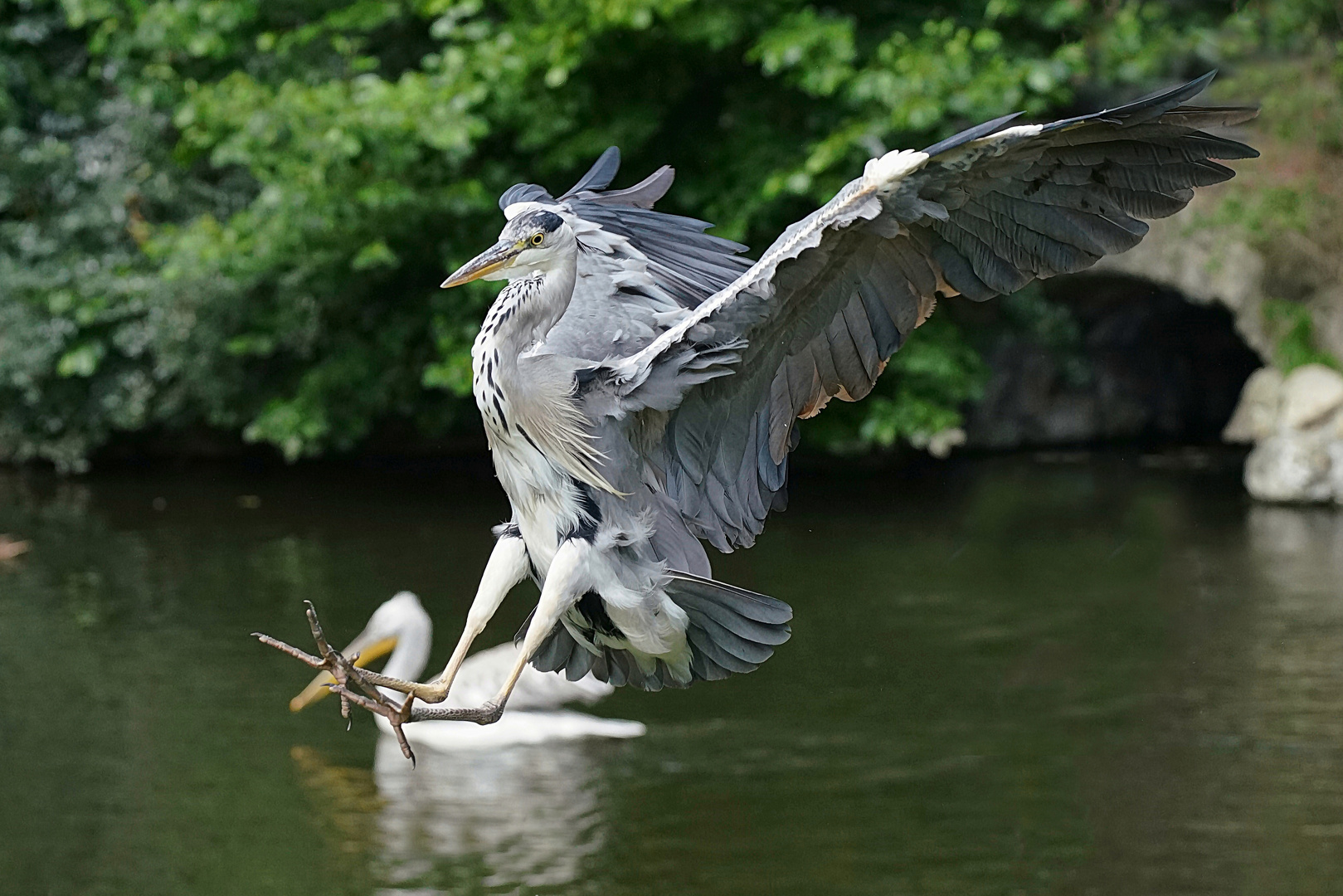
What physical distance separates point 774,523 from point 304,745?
14.5 ft

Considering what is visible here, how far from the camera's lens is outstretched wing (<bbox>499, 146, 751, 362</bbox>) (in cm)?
235

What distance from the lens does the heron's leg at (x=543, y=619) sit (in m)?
2.16

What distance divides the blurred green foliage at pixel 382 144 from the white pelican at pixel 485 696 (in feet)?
6.29

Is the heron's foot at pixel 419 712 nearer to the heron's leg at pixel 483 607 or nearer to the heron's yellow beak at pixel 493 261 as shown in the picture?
the heron's leg at pixel 483 607

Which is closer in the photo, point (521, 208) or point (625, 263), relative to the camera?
point (521, 208)

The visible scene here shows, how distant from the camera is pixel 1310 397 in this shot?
10.4m

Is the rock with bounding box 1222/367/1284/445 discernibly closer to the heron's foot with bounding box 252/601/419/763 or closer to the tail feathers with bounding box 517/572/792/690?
the tail feathers with bounding box 517/572/792/690

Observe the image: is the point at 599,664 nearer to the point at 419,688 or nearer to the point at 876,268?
the point at 419,688

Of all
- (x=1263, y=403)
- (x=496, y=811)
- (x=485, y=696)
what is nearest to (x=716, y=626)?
(x=496, y=811)

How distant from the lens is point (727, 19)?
898 centimetres

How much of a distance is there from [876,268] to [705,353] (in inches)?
10.6

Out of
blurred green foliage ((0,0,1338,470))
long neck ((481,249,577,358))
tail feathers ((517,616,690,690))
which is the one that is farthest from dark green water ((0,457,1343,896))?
long neck ((481,249,577,358))

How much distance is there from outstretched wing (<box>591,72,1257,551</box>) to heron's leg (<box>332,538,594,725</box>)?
20cm

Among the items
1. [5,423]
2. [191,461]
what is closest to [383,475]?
[191,461]
